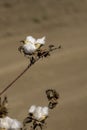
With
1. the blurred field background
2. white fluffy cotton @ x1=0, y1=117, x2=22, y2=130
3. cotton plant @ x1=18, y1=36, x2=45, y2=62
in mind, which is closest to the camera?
white fluffy cotton @ x1=0, y1=117, x2=22, y2=130

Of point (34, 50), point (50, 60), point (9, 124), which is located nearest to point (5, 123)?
point (9, 124)

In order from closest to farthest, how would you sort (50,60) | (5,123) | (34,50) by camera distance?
(5,123) < (34,50) < (50,60)

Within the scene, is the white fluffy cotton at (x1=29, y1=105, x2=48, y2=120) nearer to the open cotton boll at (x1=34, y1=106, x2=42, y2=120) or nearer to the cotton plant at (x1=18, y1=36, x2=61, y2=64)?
the open cotton boll at (x1=34, y1=106, x2=42, y2=120)

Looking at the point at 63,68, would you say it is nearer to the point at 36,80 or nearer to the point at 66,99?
the point at 36,80

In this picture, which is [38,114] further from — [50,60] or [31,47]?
[50,60]

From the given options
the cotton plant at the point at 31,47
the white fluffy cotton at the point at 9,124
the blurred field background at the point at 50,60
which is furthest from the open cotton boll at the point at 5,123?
the blurred field background at the point at 50,60

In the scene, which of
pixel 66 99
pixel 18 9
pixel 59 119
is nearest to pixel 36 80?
pixel 66 99

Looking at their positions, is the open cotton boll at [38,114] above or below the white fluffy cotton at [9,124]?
above

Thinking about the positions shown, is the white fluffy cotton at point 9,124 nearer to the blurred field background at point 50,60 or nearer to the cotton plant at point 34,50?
the cotton plant at point 34,50

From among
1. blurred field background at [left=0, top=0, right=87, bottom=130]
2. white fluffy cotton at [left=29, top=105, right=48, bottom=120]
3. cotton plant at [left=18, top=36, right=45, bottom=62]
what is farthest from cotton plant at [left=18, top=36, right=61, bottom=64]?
blurred field background at [left=0, top=0, right=87, bottom=130]
